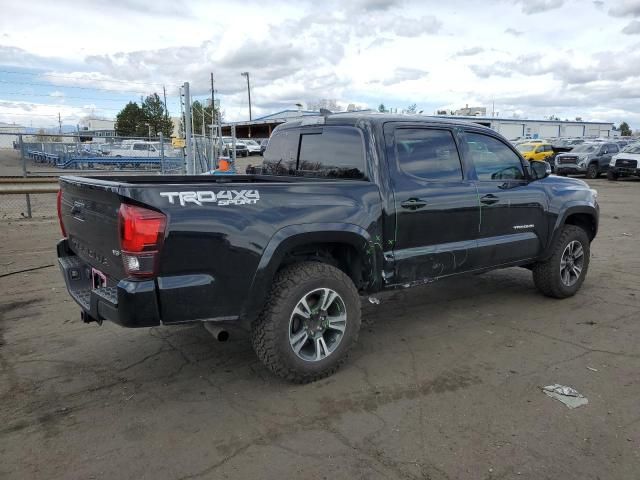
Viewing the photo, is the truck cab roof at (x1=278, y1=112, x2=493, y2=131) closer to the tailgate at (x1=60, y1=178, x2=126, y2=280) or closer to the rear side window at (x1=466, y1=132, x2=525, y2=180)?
the rear side window at (x1=466, y1=132, x2=525, y2=180)

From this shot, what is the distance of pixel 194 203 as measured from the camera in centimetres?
317

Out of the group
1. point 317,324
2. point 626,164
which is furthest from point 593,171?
point 317,324

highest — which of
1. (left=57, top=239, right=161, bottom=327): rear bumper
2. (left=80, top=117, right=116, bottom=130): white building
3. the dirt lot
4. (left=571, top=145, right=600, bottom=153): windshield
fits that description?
(left=80, top=117, right=116, bottom=130): white building

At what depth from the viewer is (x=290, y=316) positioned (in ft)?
12.0

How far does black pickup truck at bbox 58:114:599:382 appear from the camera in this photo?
10.4ft

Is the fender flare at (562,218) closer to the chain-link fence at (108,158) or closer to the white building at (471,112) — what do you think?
the chain-link fence at (108,158)

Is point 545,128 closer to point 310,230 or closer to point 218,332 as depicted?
point 310,230

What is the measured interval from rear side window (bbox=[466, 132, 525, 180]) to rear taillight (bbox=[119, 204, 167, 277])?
308 cm

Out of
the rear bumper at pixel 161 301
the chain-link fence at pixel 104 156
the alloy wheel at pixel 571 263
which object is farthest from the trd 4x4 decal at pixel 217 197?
the chain-link fence at pixel 104 156

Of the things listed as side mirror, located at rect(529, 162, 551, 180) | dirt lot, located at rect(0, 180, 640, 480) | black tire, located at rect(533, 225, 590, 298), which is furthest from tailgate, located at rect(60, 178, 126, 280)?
black tire, located at rect(533, 225, 590, 298)

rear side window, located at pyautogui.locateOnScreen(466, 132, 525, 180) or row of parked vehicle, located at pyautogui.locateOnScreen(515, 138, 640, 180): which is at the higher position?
rear side window, located at pyautogui.locateOnScreen(466, 132, 525, 180)

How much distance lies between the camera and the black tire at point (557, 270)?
5.72 m

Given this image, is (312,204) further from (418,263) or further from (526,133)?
(526,133)

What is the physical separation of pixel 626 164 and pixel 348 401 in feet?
79.7
